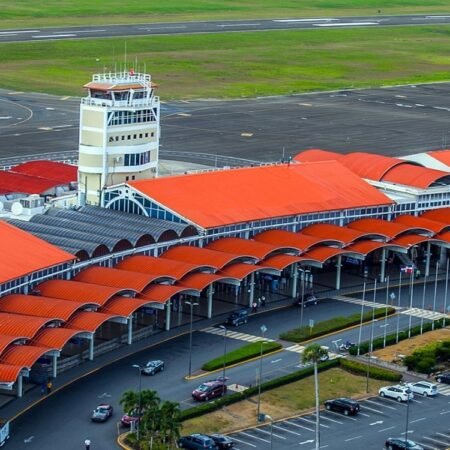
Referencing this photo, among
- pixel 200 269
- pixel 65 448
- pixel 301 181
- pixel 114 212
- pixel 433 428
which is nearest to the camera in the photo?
pixel 65 448

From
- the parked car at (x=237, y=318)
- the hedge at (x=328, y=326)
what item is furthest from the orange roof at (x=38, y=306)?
the hedge at (x=328, y=326)

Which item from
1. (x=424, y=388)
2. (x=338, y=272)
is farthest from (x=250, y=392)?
(x=338, y=272)

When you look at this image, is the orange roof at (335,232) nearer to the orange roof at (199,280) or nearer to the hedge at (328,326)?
the hedge at (328,326)

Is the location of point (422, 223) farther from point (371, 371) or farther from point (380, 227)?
point (371, 371)

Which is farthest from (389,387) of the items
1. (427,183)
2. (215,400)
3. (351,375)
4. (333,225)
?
(427,183)

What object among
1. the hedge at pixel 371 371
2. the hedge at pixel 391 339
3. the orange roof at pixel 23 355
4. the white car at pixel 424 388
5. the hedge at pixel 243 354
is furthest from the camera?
the hedge at pixel 391 339

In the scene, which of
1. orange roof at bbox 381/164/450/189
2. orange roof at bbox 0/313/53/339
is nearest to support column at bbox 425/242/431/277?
orange roof at bbox 381/164/450/189

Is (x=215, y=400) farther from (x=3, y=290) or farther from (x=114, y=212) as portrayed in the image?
(x=114, y=212)
